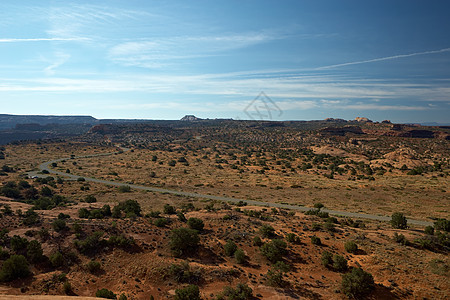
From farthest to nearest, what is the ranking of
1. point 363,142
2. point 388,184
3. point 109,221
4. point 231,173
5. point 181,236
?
1. point 363,142
2. point 231,173
3. point 388,184
4. point 109,221
5. point 181,236

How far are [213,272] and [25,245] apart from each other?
51.9 feet

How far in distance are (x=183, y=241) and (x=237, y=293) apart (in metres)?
7.29

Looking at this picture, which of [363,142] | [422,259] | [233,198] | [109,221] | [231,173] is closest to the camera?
[422,259]

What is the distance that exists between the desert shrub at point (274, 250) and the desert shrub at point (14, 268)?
61.7 ft

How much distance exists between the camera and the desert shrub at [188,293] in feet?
51.2

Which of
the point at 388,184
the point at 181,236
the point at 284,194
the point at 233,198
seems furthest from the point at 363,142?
the point at 181,236

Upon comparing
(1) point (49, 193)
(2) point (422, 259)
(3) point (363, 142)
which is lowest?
(1) point (49, 193)

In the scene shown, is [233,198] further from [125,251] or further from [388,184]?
[388,184]

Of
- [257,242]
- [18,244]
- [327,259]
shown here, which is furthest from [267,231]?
[18,244]

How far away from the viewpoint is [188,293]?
15766mm

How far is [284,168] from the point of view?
77250 millimetres

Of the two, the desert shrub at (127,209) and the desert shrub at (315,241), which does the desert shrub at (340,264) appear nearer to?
the desert shrub at (315,241)

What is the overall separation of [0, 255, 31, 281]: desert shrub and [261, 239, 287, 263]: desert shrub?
61.7 ft

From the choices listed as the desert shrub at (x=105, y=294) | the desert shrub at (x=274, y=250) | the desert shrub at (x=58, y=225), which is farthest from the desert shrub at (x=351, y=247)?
the desert shrub at (x=58, y=225)
